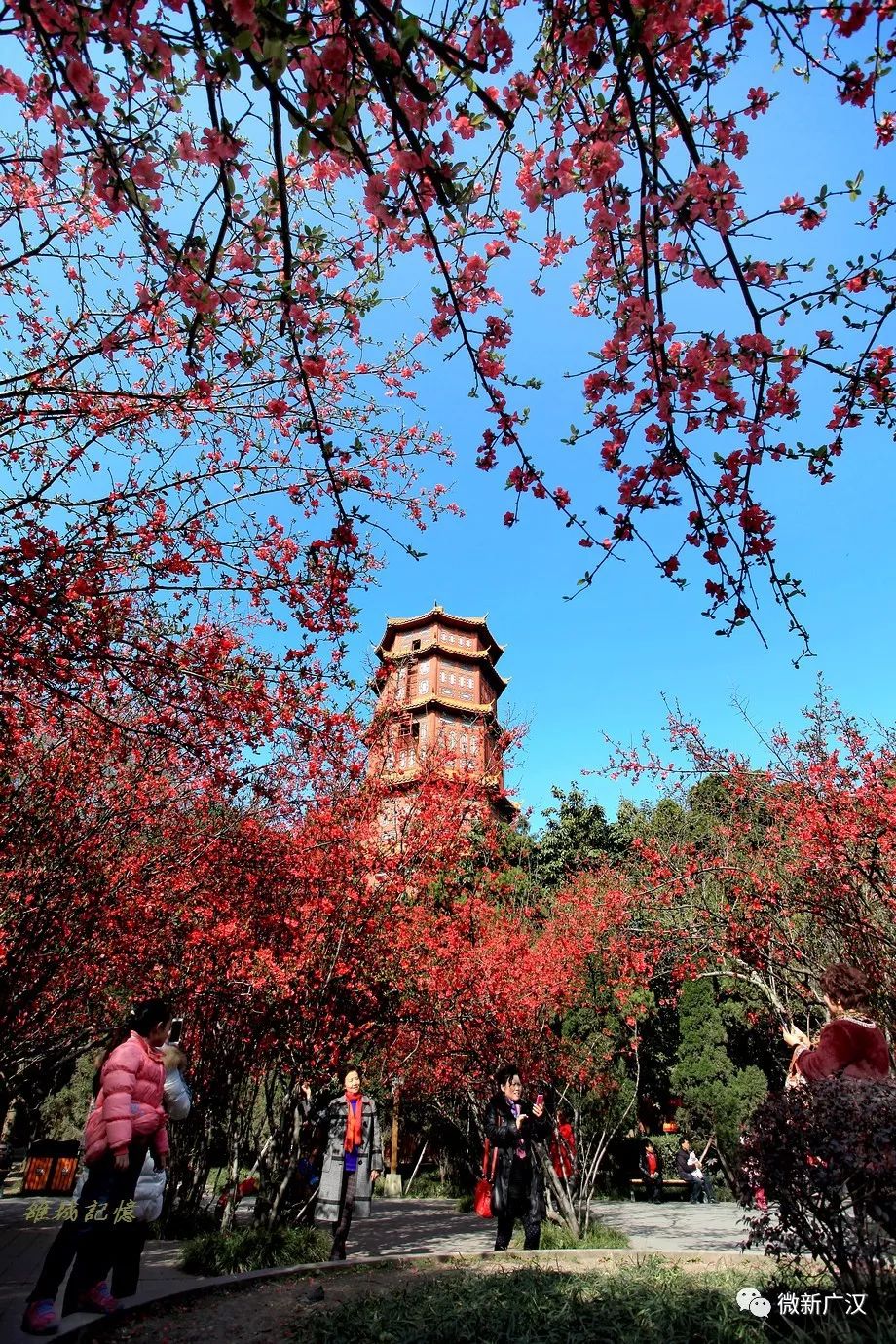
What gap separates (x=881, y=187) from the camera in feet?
10.1

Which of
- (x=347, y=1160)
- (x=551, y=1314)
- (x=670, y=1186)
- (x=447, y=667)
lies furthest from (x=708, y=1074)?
(x=447, y=667)

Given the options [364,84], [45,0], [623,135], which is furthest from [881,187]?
[45,0]

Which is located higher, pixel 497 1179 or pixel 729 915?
pixel 729 915

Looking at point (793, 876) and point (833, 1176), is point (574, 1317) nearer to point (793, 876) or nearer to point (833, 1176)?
point (833, 1176)

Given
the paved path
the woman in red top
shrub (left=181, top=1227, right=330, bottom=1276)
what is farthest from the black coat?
the woman in red top

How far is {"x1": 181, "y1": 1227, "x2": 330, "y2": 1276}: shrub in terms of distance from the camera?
5.67 meters

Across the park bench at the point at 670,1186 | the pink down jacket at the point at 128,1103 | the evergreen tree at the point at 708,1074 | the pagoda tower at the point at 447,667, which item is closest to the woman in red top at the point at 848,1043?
the pink down jacket at the point at 128,1103

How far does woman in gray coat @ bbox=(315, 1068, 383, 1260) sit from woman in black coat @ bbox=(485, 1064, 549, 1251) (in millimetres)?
1057

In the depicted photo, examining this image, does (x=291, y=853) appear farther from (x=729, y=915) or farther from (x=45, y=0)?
(x=45, y=0)

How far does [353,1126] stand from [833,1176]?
13.6ft

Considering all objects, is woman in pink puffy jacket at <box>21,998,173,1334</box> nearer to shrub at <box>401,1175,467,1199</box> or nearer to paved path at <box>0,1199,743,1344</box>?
paved path at <box>0,1199,743,1344</box>

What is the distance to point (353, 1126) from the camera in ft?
20.5

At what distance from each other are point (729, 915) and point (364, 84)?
903 centimetres

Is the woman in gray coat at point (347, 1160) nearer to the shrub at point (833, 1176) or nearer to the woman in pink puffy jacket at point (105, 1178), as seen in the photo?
the woman in pink puffy jacket at point (105, 1178)
